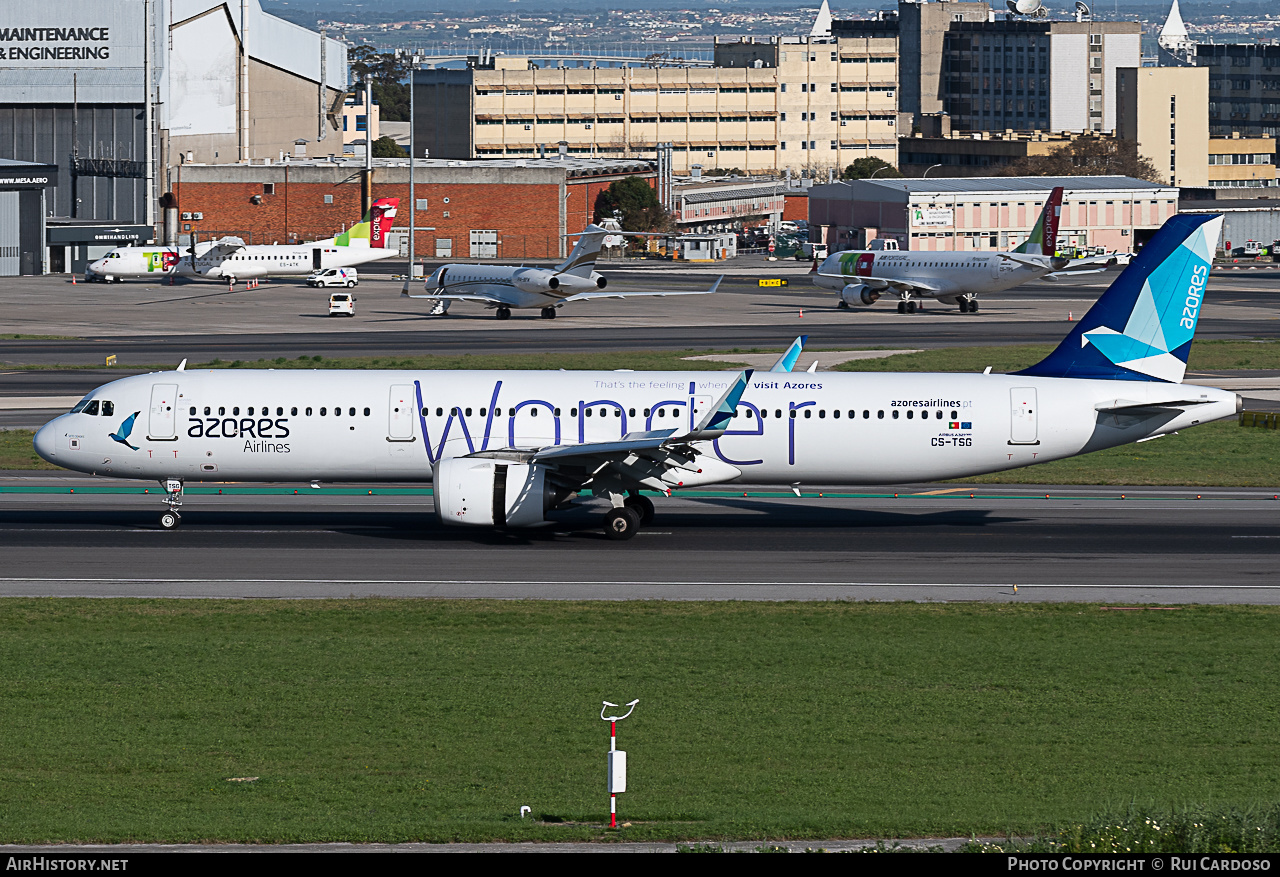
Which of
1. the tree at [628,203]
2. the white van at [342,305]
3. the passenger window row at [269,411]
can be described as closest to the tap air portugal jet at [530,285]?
the white van at [342,305]

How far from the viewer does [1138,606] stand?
33.4 m

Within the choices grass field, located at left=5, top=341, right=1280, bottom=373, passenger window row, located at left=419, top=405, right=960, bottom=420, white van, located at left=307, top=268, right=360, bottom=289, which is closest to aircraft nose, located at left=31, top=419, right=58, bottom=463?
passenger window row, located at left=419, top=405, right=960, bottom=420

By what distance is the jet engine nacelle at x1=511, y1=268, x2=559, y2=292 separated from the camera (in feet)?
341

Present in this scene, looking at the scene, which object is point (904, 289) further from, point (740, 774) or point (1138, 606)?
point (740, 774)

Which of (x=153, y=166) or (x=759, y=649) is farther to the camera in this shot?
(x=153, y=166)

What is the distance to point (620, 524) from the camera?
133 ft

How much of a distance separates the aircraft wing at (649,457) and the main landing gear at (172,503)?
809 centimetres

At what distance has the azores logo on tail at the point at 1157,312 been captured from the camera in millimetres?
40969

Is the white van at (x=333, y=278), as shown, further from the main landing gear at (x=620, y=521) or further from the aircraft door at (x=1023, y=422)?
the aircraft door at (x=1023, y=422)

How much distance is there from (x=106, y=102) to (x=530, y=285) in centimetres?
7276

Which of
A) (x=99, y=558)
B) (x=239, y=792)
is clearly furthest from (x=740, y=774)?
(x=99, y=558)

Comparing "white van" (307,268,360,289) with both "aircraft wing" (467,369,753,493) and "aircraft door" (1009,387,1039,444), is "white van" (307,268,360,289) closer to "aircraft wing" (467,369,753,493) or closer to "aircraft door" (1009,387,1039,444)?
"aircraft wing" (467,369,753,493)
